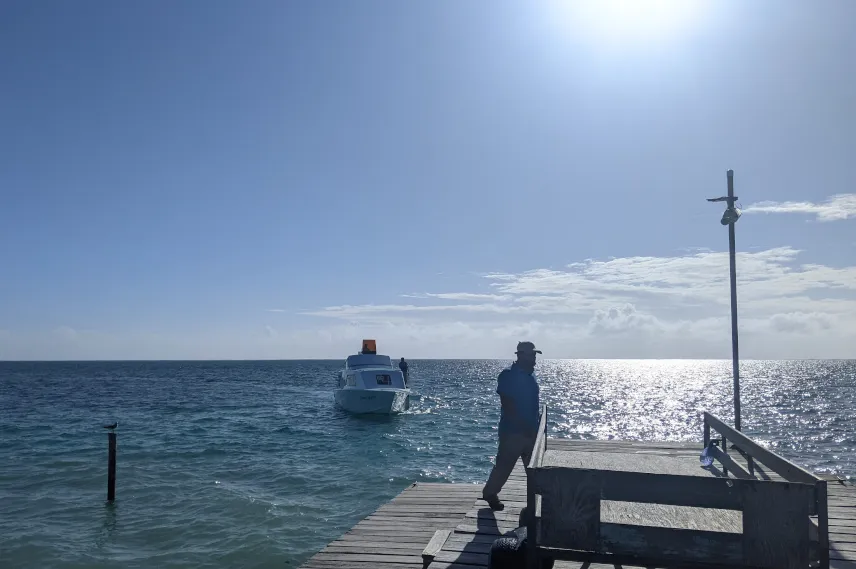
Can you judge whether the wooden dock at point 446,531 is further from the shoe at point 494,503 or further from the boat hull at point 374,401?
the boat hull at point 374,401

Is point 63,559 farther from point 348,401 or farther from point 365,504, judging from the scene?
point 348,401

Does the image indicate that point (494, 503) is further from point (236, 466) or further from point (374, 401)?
point (374, 401)

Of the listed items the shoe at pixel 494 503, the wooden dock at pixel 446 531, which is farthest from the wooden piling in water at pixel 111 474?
the shoe at pixel 494 503

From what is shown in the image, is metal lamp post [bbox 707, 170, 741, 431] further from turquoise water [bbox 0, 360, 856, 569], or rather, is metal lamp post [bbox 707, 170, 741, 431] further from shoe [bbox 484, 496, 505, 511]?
turquoise water [bbox 0, 360, 856, 569]

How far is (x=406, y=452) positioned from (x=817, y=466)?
1501cm

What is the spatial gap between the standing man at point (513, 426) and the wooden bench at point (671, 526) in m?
3.38

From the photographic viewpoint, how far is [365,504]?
14305 mm

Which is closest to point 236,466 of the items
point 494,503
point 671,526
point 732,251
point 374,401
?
point 494,503

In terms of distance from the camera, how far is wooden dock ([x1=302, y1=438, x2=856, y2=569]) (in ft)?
20.3

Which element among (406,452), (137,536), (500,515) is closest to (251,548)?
(137,536)

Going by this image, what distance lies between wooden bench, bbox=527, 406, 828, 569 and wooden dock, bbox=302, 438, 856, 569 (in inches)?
66.8

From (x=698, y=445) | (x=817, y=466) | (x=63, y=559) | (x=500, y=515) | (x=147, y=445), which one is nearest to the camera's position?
(x=500, y=515)

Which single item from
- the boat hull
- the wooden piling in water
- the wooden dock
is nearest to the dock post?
the wooden piling in water

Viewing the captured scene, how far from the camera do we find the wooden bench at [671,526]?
12.3ft
